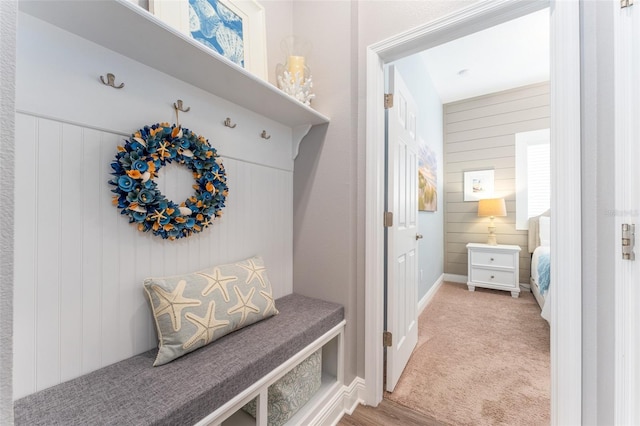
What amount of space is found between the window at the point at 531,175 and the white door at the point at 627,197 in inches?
138

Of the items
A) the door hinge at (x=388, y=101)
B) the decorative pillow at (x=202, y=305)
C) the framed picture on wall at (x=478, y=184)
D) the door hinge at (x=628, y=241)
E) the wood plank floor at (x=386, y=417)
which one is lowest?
the wood plank floor at (x=386, y=417)

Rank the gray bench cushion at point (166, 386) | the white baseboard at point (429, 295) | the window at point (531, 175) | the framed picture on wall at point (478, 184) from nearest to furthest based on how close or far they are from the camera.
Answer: the gray bench cushion at point (166, 386) → the white baseboard at point (429, 295) → the window at point (531, 175) → the framed picture on wall at point (478, 184)

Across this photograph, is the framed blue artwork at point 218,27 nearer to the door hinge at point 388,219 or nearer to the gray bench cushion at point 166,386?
the door hinge at point 388,219

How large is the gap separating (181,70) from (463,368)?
2.54 m

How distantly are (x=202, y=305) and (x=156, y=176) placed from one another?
1.86ft

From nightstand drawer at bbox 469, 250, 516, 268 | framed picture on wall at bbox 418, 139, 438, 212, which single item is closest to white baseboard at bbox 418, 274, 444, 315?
nightstand drawer at bbox 469, 250, 516, 268

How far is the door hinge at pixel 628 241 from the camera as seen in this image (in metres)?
0.81

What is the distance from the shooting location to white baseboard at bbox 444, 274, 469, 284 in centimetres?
415

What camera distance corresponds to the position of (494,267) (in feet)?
11.9

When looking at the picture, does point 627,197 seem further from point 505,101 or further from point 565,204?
point 505,101

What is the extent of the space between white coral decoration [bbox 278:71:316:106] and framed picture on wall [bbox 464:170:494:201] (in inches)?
140

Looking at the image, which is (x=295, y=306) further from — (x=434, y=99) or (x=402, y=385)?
(x=434, y=99)

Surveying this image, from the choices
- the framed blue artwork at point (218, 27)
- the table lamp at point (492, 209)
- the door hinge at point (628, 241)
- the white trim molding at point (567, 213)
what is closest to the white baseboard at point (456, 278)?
the table lamp at point (492, 209)

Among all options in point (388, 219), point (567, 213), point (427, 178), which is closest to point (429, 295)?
point (427, 178)
